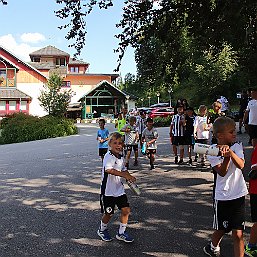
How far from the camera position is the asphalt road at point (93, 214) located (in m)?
5.09

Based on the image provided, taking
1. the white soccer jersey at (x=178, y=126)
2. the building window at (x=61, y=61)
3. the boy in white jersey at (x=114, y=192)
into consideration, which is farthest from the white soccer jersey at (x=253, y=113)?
the building window at (x=61, y=61)

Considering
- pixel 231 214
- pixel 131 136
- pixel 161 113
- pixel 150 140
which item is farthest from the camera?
pixel 161 113

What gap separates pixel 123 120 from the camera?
1356cm

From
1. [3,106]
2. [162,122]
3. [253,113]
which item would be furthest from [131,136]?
[3,106]

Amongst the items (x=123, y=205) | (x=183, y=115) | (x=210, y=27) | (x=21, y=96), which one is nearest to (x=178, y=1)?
(x=210, y=27)

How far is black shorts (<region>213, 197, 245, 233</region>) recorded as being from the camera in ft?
14.0

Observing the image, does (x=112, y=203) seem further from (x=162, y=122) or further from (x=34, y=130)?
(x=162, y=122)

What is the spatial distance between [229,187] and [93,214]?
2967mm

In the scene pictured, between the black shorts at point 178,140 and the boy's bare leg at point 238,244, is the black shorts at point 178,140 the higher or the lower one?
the higher one

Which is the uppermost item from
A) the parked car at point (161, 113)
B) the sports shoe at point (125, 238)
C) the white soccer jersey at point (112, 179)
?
the parked car at point (161, 113)

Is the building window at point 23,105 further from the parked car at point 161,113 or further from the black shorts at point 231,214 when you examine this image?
the black shorts at point 231,214

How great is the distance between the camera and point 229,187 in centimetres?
432

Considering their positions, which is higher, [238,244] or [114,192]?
[114,192]

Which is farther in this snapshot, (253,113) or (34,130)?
(34,130)
